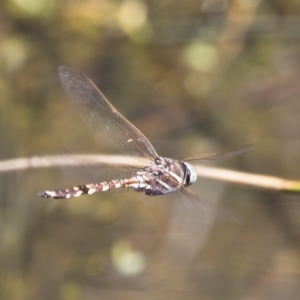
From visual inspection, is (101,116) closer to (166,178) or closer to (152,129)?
(166,178)

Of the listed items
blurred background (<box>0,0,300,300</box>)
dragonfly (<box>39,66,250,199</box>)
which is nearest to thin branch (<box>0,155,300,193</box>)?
dragonfly (<box>39,66,250,199</box>)

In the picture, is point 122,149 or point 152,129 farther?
point 152,129

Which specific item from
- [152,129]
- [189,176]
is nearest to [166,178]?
[189,176]

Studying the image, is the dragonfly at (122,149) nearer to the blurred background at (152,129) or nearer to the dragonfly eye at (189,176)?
the dragonfly eye at (189,176)

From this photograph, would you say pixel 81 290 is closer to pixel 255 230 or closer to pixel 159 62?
pixel 255 230

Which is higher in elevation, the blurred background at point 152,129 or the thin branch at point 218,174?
the blurred background at point 152,129

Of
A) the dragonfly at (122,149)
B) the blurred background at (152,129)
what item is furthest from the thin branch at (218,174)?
the blurred background at (152,129)
